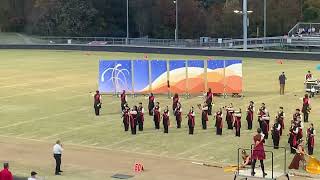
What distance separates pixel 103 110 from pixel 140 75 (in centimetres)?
416

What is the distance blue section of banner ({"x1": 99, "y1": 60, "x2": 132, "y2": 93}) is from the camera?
35.3 meters

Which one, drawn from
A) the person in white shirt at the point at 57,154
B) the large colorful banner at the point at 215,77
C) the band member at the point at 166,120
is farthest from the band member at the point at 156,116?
the large colorful banner at the point at 215,77

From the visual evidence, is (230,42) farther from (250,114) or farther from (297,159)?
(297,159)

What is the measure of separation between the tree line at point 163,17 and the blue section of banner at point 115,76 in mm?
53412

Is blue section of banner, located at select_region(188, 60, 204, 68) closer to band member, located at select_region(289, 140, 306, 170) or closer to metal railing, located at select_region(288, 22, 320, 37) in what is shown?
band member, located at select_region(289, 140, 306, 170)

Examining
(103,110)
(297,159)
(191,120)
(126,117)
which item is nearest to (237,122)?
(191,120)

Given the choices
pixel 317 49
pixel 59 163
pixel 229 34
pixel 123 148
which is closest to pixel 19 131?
pixel 123 148

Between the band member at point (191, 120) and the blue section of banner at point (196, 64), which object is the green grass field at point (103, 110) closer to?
the band member at point (191, 120)

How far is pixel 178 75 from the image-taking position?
3491cm

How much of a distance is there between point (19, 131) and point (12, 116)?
147 inches

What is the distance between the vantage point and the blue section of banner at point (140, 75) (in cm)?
3512

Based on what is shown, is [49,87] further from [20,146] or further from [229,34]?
[229,34]

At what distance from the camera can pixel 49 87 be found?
41094 millimetres

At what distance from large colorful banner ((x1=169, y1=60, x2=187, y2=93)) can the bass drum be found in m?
15.3
